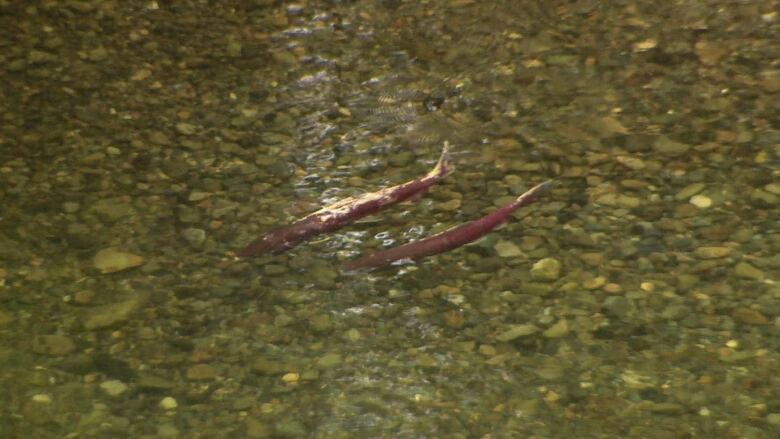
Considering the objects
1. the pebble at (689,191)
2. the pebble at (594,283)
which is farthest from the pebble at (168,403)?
the pebble at (689,191)

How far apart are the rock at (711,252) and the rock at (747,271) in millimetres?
41

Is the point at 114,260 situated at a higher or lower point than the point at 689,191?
higher

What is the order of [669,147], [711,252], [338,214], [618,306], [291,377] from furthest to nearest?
1. [669,147]
2. [338,214]
3. [711,252]
4. [618,306]
5. [291,377]

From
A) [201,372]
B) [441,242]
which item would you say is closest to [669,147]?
[441,242]

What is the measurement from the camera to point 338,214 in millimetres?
2477

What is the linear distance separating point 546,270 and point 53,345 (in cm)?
98

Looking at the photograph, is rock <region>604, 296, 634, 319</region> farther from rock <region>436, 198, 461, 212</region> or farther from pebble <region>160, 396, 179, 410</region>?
pebble <region>160, 396, 179, 410</region>

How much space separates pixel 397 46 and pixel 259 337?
1120 mm

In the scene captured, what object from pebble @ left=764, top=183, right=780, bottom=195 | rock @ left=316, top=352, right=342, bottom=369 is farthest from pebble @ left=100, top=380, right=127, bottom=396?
pebble @ left=764, top=183, right=780, bottom=195

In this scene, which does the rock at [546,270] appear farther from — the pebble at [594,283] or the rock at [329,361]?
the rock at [329,361]

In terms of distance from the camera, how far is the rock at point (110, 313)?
87.5 inches

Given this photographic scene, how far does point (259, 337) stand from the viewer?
7.20 ft

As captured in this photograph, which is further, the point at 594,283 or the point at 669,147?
the point at 669,147

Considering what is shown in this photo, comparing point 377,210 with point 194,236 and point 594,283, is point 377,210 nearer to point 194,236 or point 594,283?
point 194,236
